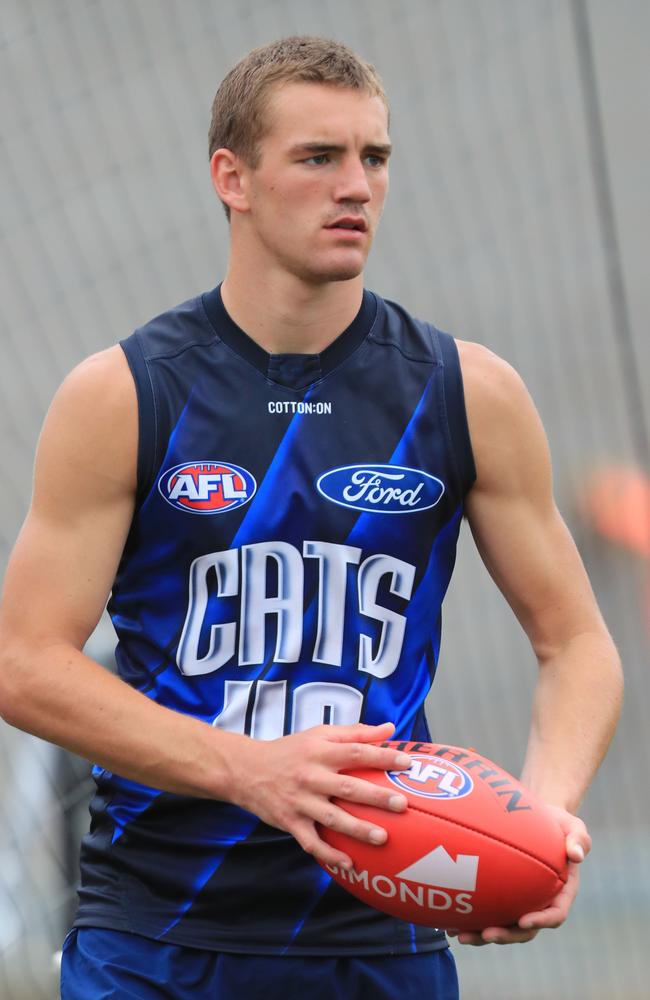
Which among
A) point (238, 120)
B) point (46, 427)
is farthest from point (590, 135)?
point (46, 427)

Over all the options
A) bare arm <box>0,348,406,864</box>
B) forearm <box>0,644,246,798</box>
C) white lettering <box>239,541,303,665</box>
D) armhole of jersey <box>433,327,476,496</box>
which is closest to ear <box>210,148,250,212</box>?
bare arm <box>0,348,406,864</box>

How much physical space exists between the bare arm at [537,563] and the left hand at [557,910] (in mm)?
255

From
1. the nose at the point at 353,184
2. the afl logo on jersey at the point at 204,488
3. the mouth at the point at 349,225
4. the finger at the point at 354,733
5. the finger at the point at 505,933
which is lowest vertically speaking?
the finger at the point at 505,933

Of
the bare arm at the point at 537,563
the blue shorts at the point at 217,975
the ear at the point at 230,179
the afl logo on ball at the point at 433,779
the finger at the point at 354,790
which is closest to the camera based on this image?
the finger at the point at 354,790

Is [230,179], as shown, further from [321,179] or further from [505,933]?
[505,933]

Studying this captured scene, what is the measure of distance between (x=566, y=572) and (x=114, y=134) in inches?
170

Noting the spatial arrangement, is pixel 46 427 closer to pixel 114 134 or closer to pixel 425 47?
pixel 114 134

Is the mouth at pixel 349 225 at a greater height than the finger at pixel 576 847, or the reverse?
the mouth at pixel 349 225

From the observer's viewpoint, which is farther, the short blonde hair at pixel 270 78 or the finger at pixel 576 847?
the short blonde hair at pixel 270 78

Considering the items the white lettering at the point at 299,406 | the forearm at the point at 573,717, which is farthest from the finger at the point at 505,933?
the white lettering at the point at 299,406

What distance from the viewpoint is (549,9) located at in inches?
279

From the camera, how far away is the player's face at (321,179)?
9.05ft

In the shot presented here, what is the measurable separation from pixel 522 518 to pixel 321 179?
747 millimetres

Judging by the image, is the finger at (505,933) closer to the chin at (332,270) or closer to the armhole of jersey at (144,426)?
the armhole of jersey at (144,426)
